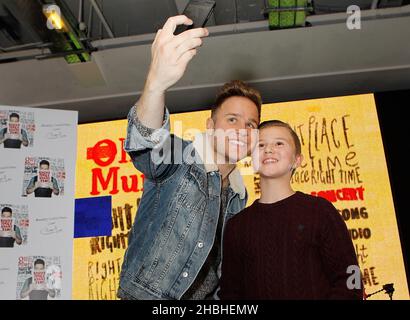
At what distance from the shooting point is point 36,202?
2.64 m

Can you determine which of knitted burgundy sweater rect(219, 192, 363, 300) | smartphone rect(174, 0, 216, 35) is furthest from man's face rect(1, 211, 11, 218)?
smartphone rect(174, 0, 216, 35)

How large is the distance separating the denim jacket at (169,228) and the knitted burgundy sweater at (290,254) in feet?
0.29

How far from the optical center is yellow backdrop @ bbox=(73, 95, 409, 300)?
2.78 meters

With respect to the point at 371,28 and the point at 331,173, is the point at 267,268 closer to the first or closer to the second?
the point at 331,173

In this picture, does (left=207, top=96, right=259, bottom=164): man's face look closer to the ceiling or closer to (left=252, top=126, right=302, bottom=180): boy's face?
(left=252, top=126, right=302, bottom=180): boy's face

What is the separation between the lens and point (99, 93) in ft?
11.3

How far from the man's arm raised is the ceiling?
95.0 inches

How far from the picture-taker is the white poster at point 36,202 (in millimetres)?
2510

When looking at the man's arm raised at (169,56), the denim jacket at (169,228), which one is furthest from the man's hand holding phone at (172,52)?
the denim jacket at (169,228)

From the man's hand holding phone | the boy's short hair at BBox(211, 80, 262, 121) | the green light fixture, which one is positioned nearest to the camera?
the man's hand holding phone

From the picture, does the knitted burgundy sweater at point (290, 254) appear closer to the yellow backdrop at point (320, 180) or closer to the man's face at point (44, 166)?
the yellow backdrop at point (320, 180)
